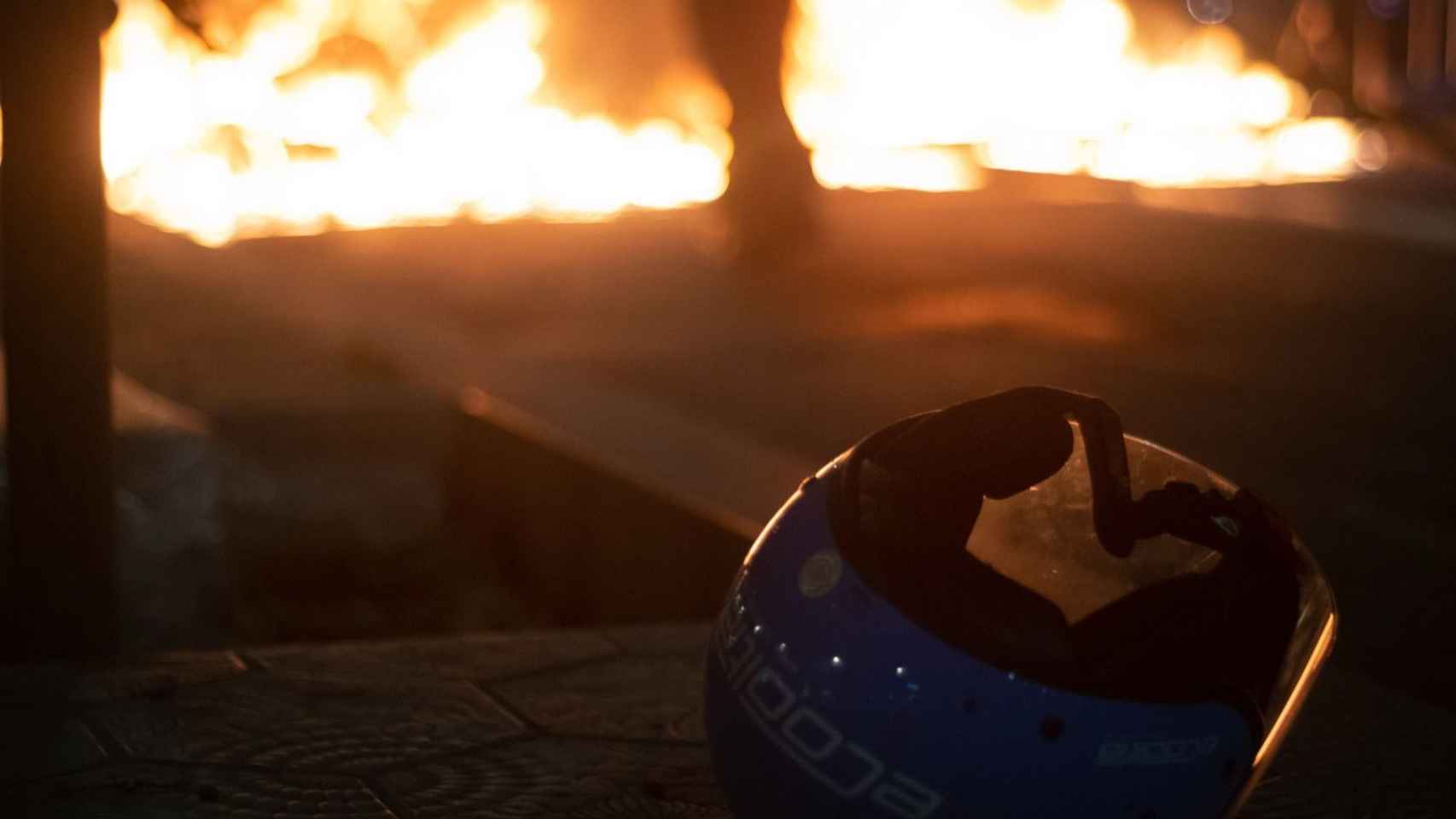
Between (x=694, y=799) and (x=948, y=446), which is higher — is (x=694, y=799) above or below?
below

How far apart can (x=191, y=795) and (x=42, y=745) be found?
1.49 ft

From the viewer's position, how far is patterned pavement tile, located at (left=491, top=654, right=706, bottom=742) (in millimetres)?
4405

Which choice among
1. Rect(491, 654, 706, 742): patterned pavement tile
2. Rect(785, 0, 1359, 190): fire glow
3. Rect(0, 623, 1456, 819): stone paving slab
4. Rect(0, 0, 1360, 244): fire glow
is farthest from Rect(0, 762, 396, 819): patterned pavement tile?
Rect(785, 0, 1359, 190): fire glow

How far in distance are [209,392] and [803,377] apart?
9.25 ft

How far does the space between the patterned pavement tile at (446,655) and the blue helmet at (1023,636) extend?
5.23 ft

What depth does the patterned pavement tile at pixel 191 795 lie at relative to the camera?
3750 mm

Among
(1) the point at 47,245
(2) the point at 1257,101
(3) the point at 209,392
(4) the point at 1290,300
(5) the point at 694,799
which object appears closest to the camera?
(5) the point at 694,799

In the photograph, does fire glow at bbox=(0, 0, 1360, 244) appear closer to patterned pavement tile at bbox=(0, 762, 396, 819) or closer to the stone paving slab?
the stone paving slab

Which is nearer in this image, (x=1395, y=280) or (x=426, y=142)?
(x=1395, y=280)

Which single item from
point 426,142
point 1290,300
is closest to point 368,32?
point 426,142

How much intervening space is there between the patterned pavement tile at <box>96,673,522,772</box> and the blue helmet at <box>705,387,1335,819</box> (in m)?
1.12

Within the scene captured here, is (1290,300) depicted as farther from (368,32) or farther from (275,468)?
(368,32)

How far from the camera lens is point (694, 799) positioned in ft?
13.0

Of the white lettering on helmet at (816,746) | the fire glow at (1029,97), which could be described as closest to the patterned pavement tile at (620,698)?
the white lettering on helmet at (816,746)
